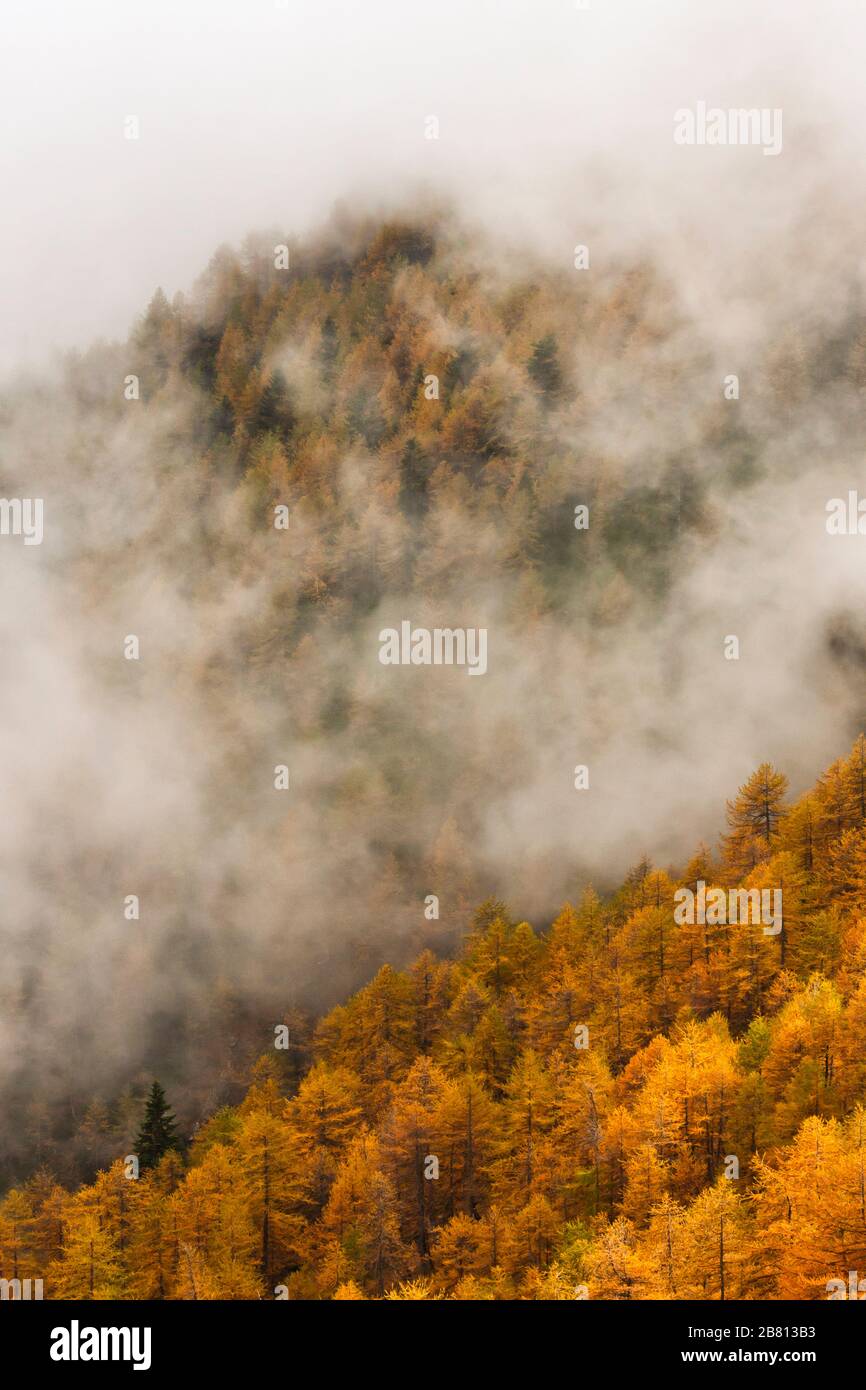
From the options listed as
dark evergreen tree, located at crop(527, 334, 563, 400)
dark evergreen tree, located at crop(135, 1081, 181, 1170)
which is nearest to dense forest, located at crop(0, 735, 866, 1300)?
dark evergreen tree, located at crop(135, 1081, 181, 1170)

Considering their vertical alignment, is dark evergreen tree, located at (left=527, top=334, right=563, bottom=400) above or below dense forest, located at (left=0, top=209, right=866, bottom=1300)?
above

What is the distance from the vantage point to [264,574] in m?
184

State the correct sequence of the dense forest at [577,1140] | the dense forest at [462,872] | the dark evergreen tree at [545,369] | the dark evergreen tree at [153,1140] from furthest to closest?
1. the dark evergreen tree at [545,369]
2. the dark evergreen tree at [153,1140]
3. the dense forest at [462,872]
4. the dense forest at [577,1140]

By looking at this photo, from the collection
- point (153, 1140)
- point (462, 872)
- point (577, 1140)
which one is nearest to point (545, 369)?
point (462, 872)

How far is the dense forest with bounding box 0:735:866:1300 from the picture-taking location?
47.3 metres

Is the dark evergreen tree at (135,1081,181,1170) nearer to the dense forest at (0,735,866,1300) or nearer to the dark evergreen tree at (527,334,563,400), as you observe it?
the dense forest at (0,735,866,1300)

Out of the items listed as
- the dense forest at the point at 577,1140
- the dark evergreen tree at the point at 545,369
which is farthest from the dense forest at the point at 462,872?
the dark evergreen tree at the point at 545,369

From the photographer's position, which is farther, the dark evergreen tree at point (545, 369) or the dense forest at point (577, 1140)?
the dark evergreen tree at point (545, 369)

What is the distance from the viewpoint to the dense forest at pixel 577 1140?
47.3 m

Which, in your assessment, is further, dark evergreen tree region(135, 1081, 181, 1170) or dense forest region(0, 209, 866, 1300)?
dark evergreen tree region(135, 1081, 181, 1170)

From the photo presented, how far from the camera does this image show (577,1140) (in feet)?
197

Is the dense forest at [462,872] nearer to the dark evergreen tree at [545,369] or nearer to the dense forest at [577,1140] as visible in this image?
the dense forest at [577,1140]

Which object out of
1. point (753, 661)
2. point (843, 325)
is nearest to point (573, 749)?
point (753, 661)
